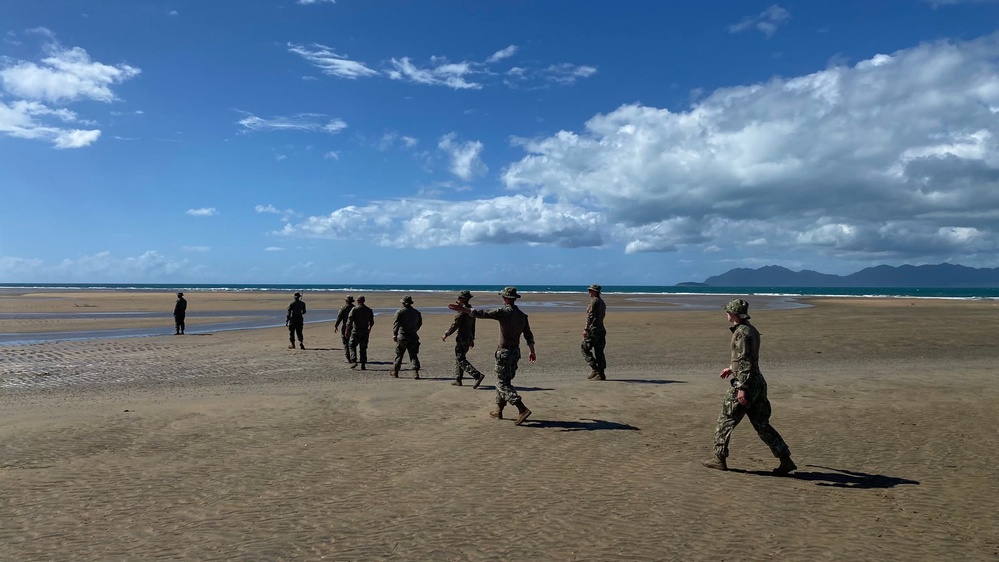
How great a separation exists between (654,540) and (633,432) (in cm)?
407

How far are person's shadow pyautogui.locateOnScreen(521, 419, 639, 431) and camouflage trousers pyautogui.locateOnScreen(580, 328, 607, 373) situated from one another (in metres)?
4.03

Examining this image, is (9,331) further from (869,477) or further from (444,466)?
(869,477)

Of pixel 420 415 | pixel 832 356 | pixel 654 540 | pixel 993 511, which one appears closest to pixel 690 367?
pixel 832 356

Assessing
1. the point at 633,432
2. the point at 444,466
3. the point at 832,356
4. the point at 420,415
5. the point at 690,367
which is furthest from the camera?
the point at 832,356

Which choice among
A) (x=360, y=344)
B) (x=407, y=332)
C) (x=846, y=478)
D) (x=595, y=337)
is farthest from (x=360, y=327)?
(x=846, y=478)

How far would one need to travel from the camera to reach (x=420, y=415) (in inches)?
420

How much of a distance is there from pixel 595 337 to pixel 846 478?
286 inches

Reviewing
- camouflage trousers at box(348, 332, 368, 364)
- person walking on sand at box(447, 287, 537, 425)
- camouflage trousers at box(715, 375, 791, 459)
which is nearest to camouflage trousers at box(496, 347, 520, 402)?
person walking on sand at box(447, 287, 537, 425)

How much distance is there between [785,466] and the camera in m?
7.51

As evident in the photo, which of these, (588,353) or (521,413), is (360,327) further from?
(521,413)

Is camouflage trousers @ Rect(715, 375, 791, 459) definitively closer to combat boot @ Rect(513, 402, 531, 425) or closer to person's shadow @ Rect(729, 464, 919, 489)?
person's shadow @ Rect(729, 464, 919, 489)

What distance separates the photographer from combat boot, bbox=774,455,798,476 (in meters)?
7.46

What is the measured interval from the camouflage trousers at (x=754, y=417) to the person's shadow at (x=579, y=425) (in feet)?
7.69

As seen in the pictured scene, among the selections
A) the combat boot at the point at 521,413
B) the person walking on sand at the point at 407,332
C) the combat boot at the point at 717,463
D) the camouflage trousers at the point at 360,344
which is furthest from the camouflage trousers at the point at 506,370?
the camouflage trousers at the point at 360,344
